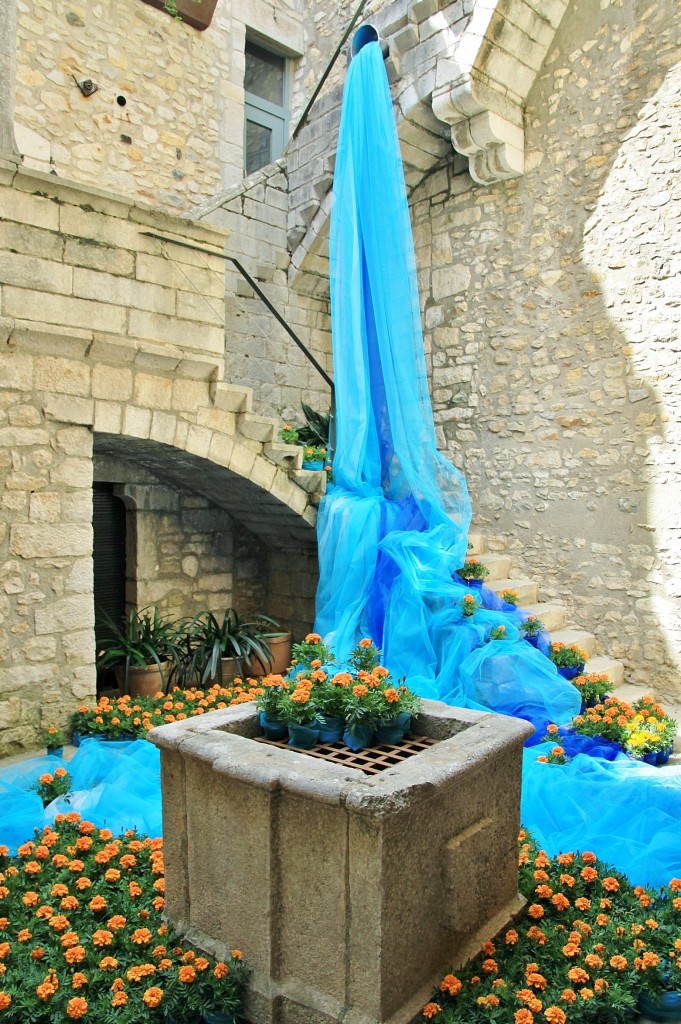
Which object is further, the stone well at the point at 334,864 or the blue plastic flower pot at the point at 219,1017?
the blue plastic flower pot at the point at 219,1017

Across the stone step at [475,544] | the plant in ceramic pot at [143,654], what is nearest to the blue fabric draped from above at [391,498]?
the stone step at [475,544]

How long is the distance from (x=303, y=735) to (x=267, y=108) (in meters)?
8.17

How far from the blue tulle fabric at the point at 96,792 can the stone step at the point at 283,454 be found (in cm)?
211

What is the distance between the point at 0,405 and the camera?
12.1 ft

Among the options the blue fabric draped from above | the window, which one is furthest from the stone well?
the window

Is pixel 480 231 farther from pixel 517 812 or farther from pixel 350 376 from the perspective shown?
pixel 517 812

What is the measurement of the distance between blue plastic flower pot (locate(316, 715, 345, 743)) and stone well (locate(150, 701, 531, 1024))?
0.47ft

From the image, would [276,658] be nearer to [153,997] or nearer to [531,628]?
[531,628]

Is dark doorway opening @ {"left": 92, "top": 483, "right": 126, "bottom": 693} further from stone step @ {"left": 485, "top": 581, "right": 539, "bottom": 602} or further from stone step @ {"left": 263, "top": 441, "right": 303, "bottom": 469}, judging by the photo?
stone step @ {"left": 485, "top": 581, "right": 539, "bottom": 602}

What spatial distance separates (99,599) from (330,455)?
79.9 inches

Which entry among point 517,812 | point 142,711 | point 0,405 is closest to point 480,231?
point 0,405

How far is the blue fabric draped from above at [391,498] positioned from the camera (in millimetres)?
4141

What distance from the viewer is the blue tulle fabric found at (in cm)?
292

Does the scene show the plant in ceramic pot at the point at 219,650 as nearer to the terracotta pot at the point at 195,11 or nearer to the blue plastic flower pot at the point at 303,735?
the blue plastic flower pot at the point at 303,735
